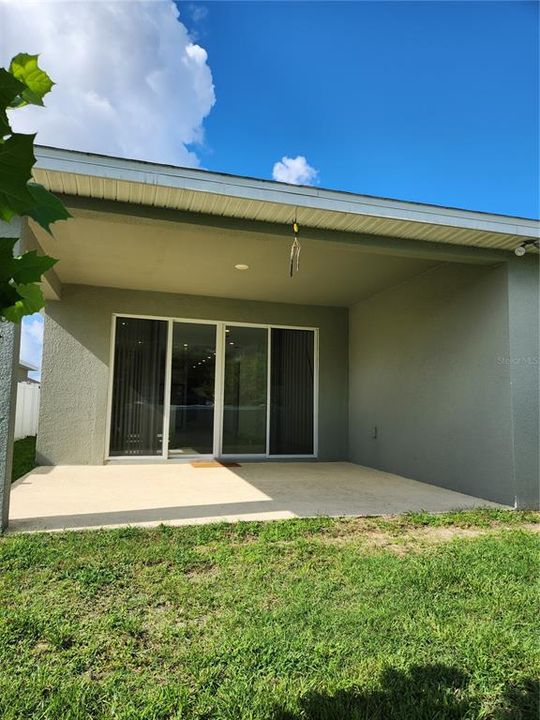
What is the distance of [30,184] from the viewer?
0.62 metres

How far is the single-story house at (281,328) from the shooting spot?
173 inches

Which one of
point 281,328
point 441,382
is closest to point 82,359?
point 281,328

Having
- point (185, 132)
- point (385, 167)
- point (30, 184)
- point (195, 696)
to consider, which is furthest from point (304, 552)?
point (385, 167)

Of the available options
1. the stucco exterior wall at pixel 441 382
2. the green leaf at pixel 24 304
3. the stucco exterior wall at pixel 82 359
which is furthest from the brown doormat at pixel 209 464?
the green leaf at pixel 24 304

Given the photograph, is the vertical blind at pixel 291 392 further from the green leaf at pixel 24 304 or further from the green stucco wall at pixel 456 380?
the green leaf at pixel 24 304

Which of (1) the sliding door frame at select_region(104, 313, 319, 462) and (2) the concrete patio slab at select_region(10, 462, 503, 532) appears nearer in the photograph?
(2) the concrete patio slab at select_region(10, 462, 503, 532)

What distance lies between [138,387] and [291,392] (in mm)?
2738

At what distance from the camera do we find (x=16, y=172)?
0.55m

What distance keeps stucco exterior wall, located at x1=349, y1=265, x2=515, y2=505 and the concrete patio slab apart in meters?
0.35

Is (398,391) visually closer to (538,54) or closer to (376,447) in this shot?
(376,447)

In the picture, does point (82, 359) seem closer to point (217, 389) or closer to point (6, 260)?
point (217, 389)

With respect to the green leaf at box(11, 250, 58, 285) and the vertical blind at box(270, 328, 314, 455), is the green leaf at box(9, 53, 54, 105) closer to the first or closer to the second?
the green leaf at box(11, 250, 58, 285)

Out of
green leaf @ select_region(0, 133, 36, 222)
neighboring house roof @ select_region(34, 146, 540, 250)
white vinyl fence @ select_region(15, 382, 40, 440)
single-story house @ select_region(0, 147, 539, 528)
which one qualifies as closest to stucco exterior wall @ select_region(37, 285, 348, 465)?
single-story house @ select_region(0, 147, 539, 528)

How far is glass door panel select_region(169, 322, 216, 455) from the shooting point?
27.4 ft
